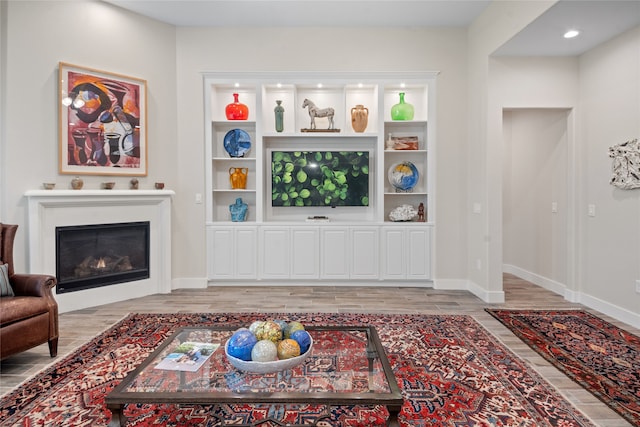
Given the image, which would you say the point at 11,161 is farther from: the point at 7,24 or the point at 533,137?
the point at 533,137

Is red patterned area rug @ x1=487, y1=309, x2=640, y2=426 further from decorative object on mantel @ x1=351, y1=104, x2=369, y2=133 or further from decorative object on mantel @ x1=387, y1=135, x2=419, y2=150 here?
decorative object on mantel @ x1=351, y1=104, x2=369, y2=133

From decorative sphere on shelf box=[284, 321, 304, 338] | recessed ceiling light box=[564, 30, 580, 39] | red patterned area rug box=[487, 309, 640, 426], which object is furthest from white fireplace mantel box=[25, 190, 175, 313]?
recessed ceiling light box=[564, 30, 580, 39]

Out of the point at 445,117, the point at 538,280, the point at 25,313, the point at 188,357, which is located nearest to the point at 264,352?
the point at 188,357

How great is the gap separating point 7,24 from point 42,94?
0.68 meters

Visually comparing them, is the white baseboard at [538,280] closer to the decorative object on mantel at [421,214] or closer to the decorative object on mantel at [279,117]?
the decorative object on mantel at [421,214]

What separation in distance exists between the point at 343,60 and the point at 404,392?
4138mm

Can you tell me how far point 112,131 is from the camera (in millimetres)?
4422

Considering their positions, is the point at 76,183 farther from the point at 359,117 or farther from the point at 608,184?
the point at 608,184

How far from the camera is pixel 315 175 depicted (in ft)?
17.1

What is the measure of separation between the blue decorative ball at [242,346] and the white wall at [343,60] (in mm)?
3541

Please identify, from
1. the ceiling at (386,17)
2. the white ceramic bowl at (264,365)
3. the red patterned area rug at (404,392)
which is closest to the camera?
the white ceramic bowl at (264,365)

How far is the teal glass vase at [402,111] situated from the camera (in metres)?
5.08

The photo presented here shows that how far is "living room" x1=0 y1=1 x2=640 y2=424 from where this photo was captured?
3.77 metres

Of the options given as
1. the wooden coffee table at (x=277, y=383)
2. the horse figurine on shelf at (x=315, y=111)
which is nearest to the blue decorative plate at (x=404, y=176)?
the horse figurine on shelf at (x=315, y=111)
